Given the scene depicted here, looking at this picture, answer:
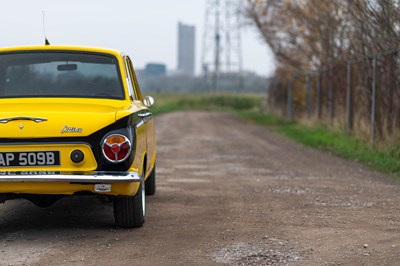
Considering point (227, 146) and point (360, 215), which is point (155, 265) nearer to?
point (360, 215)

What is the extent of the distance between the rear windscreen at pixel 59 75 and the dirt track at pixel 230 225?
4.29 ft

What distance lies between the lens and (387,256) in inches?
255

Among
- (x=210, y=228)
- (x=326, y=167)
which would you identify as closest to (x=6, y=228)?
(x=210, y=228)

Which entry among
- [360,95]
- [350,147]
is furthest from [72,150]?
[360,95]

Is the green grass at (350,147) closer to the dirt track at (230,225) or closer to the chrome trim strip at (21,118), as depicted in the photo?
the dirt track at (230,225)

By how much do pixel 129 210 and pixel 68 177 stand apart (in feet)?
2.99

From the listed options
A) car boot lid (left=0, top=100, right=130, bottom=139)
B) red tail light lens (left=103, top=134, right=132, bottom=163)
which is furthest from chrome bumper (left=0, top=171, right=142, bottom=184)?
car boot lid (left=0, top=100, right=130, bottom=139)

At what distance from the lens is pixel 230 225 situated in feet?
26.3

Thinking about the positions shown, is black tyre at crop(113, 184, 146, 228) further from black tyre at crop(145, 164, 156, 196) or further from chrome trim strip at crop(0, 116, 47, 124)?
black tyre at crop(145, 164, 156, 196)

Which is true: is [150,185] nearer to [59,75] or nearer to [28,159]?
[59,75]

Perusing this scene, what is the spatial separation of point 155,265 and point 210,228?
5.66 ft

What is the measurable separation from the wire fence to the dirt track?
3.93 m

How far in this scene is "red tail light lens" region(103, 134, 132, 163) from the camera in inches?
280

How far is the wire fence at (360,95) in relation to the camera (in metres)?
17.1
